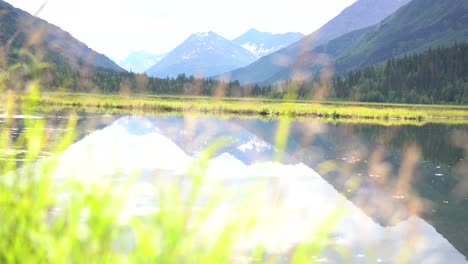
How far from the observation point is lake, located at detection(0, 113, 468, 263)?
15.9 ft

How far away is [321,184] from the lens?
22.3 meters

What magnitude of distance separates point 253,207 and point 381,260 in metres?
7.72

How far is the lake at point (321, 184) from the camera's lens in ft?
15.9

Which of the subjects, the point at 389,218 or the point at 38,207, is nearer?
the point at 38,207

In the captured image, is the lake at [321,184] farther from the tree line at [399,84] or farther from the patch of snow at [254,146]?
the tree line at [399,84]

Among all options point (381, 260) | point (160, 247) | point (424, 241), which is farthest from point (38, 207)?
point (424, 241)

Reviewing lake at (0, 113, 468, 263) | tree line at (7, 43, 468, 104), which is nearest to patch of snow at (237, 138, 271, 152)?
lake at (0, 113, 468, 263)

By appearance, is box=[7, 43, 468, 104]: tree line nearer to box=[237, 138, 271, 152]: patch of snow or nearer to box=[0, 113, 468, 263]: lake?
box=[237, 138, 271, 152]: patch of snow

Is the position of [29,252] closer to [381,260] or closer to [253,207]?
[253,207]

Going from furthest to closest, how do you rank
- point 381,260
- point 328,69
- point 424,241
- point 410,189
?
1. point 410,189
2. point 424,241
3. point 381,260
4. point 328,69

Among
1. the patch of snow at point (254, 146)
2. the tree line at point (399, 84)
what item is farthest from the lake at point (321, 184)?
the tree line at point (399, 84)

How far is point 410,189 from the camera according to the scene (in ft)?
70.6

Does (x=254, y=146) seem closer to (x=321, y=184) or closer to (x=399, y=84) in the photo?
(x=321, y=184)

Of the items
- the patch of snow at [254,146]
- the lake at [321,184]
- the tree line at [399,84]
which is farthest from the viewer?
the tree line at [399,84]
